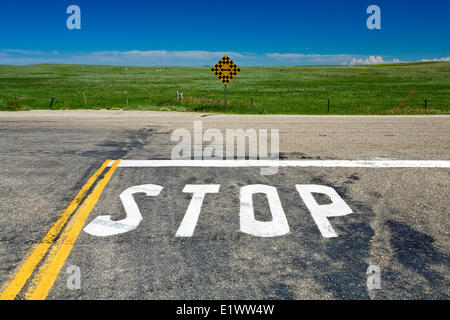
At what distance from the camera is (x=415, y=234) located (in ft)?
11.5

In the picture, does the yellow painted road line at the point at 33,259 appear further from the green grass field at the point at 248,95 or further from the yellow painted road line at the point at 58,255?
the green grass field at the point at 248,95

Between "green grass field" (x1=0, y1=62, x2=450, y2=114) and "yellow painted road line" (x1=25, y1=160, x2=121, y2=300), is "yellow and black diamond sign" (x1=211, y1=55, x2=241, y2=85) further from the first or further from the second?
"yellow painted road line" (x1=25, y1=160, x2=121, y2=300)

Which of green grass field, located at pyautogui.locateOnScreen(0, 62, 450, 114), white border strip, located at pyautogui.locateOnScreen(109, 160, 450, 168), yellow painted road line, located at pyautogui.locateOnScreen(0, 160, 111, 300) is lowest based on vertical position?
yellow painted road line, located at pyautogui.locateOnScreen(0, 160, 111, 300)

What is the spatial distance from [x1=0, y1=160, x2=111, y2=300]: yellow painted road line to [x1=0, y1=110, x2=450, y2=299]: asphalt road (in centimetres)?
5

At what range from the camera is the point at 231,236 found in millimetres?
3453

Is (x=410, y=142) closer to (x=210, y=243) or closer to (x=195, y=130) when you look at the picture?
(x=195, y=130)

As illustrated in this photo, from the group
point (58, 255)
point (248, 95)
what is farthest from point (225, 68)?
point (248, 95)

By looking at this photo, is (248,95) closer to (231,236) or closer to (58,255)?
(231,236)

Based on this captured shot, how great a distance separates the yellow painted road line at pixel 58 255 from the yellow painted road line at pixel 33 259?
2.7 inches

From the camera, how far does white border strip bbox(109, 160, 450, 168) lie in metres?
6.16

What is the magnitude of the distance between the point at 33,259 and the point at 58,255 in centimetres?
21

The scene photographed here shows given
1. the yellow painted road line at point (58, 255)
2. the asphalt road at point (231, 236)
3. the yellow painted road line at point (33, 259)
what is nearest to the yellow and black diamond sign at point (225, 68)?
the asphalt road at point (231, 236)

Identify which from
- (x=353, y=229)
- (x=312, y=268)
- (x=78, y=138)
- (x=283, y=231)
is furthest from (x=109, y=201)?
(x=78, y=138)

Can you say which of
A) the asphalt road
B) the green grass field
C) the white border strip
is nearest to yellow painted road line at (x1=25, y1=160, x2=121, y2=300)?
the asphalt road
